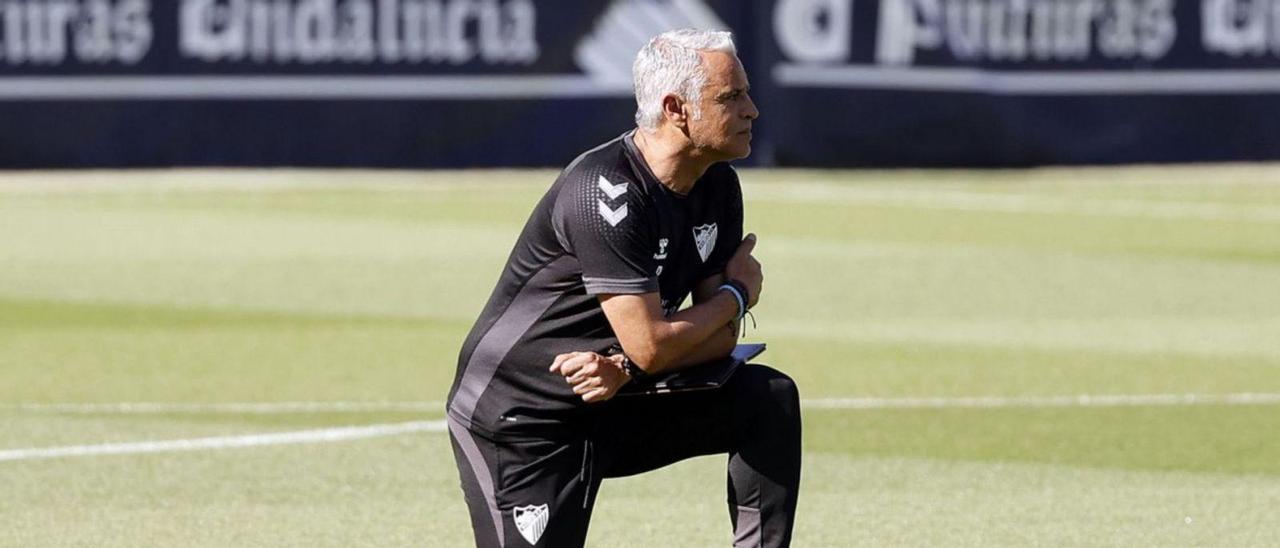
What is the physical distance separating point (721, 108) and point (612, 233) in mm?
394

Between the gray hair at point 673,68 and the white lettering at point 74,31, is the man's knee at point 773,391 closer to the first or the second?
the gray hair at point 673,68

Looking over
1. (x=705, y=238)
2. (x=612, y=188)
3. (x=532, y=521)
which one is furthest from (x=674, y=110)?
(x=532, y=521)

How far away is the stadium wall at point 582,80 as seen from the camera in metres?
23.1

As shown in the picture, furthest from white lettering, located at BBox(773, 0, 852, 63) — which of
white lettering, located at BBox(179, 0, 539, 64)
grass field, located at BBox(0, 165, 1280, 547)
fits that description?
grass field, located at BBox(0, 165, 1280, 547)

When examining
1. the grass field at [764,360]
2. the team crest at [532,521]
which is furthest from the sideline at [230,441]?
the team crest at [532,521]

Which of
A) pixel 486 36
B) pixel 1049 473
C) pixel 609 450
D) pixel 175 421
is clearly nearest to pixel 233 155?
pixel 486 36

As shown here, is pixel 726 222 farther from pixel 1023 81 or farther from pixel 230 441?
pixel 1023 81

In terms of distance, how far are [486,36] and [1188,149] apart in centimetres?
735

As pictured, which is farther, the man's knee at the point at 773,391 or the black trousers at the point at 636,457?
the man's knee at the point at 773,391

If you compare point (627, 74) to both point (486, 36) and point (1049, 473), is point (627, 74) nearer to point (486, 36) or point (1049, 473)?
point (486, 36)

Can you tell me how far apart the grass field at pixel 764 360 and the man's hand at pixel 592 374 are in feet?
5.78

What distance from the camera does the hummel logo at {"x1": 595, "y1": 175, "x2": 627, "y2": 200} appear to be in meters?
6.03

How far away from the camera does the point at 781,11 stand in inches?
961

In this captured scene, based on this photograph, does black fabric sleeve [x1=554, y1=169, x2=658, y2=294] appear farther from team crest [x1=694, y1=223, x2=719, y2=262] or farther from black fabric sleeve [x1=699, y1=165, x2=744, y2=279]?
black fabric sleeve [x1=699, y1=165, x2=744, y2=279]
